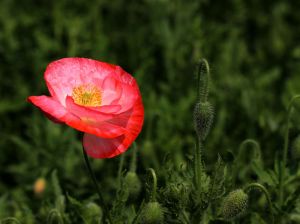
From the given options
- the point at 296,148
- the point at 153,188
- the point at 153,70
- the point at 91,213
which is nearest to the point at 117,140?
the point at 153,188

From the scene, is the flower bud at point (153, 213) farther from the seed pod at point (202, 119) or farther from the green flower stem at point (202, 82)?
the green flower stem at point (202, 82)

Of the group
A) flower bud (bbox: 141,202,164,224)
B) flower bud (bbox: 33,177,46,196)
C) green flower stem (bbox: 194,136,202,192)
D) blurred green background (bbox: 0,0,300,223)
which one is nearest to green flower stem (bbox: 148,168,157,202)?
flower bud (bbox: 141,202,164,224)

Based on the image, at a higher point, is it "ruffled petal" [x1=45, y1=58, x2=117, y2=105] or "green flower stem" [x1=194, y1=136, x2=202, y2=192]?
"ruffled petal" [x1=45, y1=58, x2=117, y2=105]

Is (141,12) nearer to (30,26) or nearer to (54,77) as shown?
(30,26)

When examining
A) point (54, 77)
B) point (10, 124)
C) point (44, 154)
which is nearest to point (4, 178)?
point (10, 124)

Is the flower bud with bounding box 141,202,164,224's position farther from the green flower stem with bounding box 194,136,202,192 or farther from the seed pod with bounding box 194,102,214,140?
the seed pod with bounding box 194,102,214,140

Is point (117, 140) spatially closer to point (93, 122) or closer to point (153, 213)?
point (93, 122)
